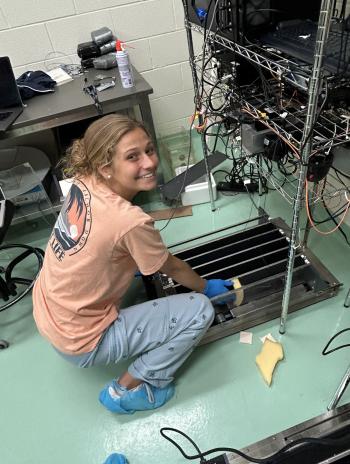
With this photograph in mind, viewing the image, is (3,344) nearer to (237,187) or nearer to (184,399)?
(184,399)

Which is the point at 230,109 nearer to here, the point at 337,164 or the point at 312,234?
the point at 337,164

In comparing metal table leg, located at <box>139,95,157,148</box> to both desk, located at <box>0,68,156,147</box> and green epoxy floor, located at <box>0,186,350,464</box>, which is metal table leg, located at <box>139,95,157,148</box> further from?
green epoxy floor, located at <box>0,186,350,464</box>

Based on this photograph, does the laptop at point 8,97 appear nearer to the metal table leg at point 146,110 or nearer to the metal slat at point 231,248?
the metal table leg at point 146,110

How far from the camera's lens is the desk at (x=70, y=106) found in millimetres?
1626

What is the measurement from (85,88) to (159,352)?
1.38 meters

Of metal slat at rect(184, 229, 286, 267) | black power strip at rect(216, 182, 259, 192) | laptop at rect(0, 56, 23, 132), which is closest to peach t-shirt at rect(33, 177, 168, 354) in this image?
metal slat at rect(184, 229, 286, 267)

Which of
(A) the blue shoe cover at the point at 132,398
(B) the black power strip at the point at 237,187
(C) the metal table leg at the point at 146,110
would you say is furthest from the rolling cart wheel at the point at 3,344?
(B) the black power strip at the point at 237,187

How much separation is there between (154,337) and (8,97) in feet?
4.66

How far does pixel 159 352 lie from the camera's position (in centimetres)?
115

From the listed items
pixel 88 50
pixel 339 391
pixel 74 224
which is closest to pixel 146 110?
pixel 88 50

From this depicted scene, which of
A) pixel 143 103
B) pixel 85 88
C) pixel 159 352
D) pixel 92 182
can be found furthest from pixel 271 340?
pixel 85 88

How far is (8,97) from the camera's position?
67.6 inches

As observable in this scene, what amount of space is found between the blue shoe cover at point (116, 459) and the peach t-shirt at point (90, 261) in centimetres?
34

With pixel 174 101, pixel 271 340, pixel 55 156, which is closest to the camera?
pixel 271 340
